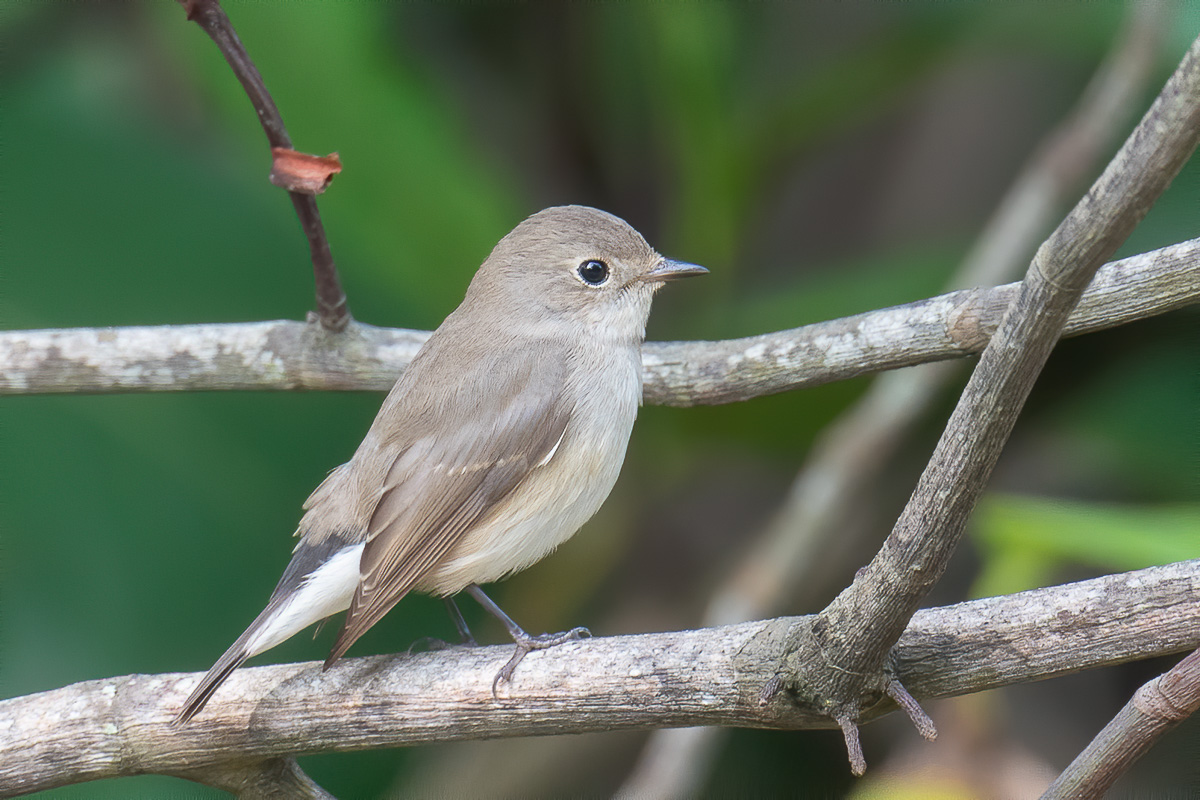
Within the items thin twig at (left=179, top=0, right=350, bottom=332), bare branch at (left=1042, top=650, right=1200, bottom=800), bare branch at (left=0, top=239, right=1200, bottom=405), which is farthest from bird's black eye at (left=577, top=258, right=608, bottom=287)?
bare branch at (left=1042, top=650, right=1200, bottom=800)

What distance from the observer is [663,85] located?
168 inches

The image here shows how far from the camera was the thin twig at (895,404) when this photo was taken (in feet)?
12.5

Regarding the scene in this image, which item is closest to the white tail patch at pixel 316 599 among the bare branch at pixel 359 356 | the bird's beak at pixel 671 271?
the bare branch at pixel 359 356

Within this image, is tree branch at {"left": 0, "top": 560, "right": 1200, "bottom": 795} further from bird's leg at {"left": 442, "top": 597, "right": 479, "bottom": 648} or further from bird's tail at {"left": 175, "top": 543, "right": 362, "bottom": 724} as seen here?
bird's leg at {"left": 442, "top": 597, "right": 479, "bottom": 648}

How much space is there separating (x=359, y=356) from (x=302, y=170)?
0.71 metres

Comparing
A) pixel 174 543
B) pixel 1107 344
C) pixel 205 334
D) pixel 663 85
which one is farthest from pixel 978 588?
pixel 174 543

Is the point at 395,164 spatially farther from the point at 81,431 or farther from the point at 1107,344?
the point at 1107,344

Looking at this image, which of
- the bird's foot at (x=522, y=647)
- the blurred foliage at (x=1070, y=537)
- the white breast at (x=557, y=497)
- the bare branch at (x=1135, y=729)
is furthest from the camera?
the blurred foliage at (x=1070, y=537)

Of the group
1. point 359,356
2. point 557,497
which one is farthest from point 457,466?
point 359,356

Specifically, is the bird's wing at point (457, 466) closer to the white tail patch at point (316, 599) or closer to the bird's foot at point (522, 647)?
the white tail patch at point (316, 599)

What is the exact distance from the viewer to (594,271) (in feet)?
10.5

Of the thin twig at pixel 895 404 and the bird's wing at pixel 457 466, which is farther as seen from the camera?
the thin twig at pixel 895 404

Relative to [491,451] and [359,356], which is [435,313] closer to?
[359,356]

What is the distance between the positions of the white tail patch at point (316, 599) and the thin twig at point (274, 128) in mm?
765
